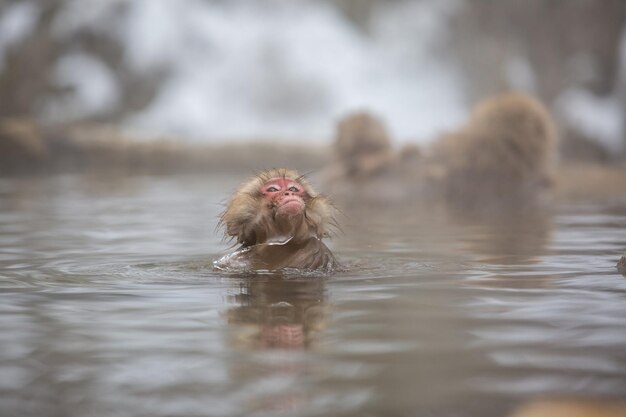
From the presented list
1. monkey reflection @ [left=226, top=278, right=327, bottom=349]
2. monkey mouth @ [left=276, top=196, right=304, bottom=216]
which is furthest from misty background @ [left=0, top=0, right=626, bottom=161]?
monkey reflection @ [left=226, top=278, right=327, bottom=349]

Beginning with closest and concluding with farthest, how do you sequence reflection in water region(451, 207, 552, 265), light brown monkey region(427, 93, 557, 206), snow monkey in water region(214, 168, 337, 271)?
snow monkey in water region(214, 168, 337, 271) < reflection in water region(451, 207, 552, 265) < light brown monkey region(427, 93, 557, 206)

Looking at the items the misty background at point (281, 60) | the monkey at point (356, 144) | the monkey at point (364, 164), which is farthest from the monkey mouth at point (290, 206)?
the misty background at point (281, 60)

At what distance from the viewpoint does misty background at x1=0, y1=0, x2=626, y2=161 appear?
50.9 feet

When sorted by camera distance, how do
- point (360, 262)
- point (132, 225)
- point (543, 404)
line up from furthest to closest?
1. point (132, 225)
2. point (360, 262)
3. point (543, 404)

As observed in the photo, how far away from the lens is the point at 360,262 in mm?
4473

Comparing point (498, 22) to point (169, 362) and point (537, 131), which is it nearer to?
point (537, 131)

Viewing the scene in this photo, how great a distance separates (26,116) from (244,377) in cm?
1448

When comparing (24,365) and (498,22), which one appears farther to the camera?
(498,22)

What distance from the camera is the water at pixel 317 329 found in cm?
203

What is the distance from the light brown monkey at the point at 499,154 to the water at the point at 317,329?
275 cm

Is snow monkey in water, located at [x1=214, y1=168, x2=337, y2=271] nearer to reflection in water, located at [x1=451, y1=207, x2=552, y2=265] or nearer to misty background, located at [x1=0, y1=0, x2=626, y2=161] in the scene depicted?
reflection in water, located at [x1=451, y1=207, x2=552, y2=265]

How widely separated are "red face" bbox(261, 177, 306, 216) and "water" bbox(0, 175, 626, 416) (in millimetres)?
238

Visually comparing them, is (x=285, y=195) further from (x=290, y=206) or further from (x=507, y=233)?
(x=507, y=233)

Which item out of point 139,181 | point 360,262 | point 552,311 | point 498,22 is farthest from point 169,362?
point 498,22
